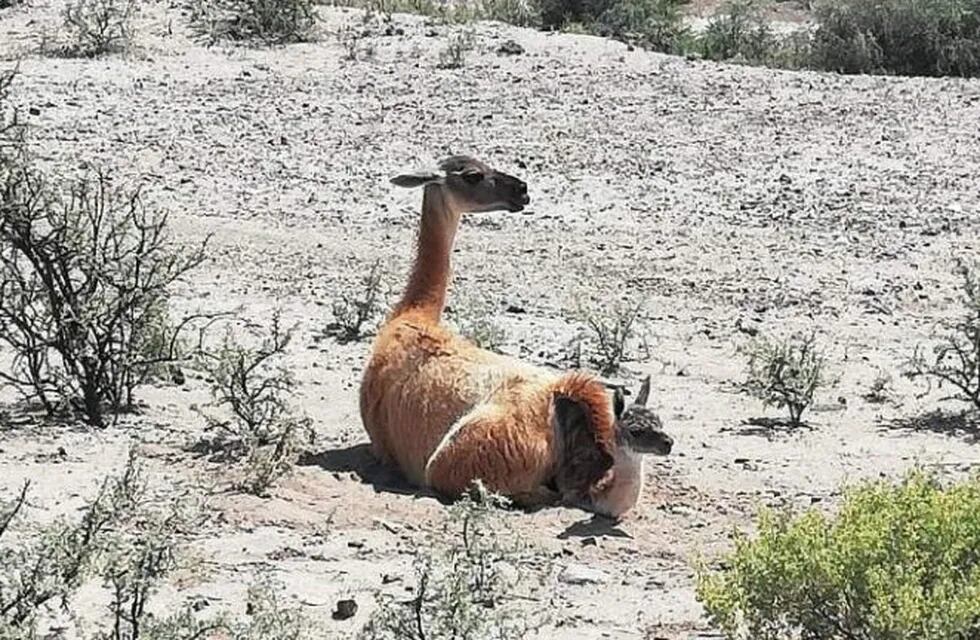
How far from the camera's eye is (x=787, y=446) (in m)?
9.72

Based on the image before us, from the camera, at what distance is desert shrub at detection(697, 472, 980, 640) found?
510 cm

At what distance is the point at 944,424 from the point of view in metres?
10.2

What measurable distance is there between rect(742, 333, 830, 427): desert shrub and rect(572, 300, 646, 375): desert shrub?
2.42 ft

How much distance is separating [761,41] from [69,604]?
57.3 feet

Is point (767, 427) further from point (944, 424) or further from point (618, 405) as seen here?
point (618, 405)

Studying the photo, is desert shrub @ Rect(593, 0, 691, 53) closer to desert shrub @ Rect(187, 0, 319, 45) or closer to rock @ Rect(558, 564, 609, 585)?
desert shrub @ Rect(187, 0, 319, 45)

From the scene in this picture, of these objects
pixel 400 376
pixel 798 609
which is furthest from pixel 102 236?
pixel 798 609

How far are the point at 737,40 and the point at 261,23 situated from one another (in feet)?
19.1

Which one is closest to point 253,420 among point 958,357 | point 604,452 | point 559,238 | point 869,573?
point 604,452

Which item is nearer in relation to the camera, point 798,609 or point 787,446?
point 798,609

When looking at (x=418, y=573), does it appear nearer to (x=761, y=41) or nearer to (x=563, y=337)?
(x=563, y=337)

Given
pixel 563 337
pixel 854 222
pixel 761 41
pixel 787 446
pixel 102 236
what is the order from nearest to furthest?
pixel 787 446 < pixel 563 337 < pixel 102 236 < pixel 854 222 < pixel 761 41

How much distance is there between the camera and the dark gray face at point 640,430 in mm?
8203

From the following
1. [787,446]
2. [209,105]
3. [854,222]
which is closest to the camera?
[787,446]
